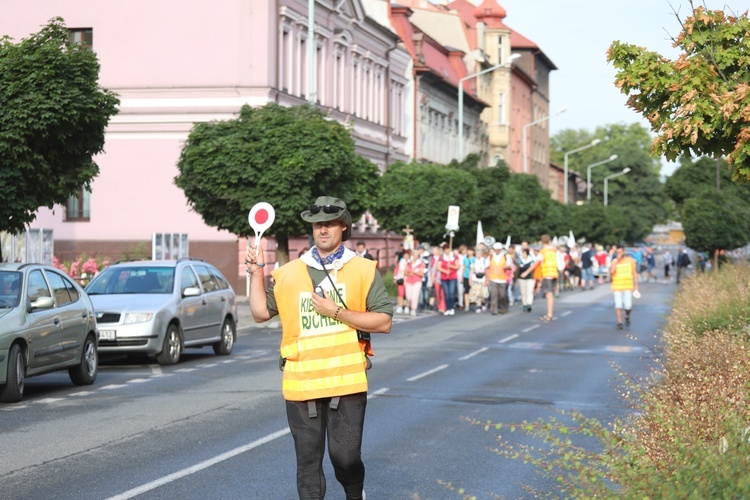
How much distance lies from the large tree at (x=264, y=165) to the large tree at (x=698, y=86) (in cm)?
1750

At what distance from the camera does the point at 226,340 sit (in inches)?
851

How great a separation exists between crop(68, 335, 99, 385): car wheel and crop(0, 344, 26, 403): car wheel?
1.73 m

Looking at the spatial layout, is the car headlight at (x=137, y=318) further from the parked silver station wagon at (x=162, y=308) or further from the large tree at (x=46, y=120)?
the large tree at (x=46, y=120)

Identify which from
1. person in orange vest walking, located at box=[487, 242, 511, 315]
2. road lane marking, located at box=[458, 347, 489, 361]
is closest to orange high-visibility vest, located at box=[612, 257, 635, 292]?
road lane marking, located at box=[458, 347, 489, 361]

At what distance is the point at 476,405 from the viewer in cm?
1412

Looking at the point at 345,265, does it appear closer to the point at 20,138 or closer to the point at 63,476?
the point at 63,476

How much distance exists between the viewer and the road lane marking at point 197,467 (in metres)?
8.78

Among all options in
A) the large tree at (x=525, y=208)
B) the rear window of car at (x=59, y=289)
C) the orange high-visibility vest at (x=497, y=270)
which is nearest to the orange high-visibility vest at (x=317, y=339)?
the rear window of car at (x=59, y=289)

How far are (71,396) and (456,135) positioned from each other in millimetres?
62867

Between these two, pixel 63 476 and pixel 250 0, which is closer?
pixel 63 476

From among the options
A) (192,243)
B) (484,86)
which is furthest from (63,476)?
(484,86)

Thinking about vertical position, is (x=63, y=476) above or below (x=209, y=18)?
below

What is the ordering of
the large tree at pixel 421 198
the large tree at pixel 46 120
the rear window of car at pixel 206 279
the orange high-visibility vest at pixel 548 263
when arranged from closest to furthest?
the large tree at pixel 46 120 → the rear window of car at pixel 206 279 → the orange high-visibility vest at pixel 548 263 → the large tree at pixel 421 198

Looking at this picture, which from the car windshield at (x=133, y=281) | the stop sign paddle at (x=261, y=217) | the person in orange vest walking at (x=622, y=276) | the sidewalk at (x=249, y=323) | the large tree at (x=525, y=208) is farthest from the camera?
the large tree at (x=525, y=208)
